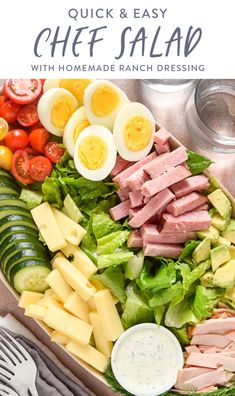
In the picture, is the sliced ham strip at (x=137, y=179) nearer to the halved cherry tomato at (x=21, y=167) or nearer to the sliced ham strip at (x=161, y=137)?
the sliced ham strip at (x=161, y=137)

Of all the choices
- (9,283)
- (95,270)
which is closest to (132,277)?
(95,270)

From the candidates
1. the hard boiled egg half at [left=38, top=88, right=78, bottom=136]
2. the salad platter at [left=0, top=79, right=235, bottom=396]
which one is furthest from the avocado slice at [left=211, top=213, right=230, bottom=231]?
the hard boiled egg half at [left=38, top=88, right=78, bottom=136]

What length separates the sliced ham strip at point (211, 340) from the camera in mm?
1442

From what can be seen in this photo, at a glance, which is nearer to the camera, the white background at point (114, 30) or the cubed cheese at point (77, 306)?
the white background at point (114, 30)

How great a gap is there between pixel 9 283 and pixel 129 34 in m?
0.56

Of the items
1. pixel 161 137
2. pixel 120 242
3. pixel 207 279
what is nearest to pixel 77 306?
pixel 120 242

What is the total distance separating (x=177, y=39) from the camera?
122 cm

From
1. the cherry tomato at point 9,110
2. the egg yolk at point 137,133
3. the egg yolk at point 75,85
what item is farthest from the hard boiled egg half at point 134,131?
the cherry tomato at point 9,110

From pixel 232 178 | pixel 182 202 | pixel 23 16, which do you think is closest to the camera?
pixel 23 16

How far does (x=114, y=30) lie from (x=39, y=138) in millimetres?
334

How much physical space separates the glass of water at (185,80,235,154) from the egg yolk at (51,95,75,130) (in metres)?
0.25

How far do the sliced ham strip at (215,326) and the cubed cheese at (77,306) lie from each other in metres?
0.21

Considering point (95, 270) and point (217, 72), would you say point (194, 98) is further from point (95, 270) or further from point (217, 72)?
point (95, 270)

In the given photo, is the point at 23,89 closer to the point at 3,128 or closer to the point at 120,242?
the point at 3,128
